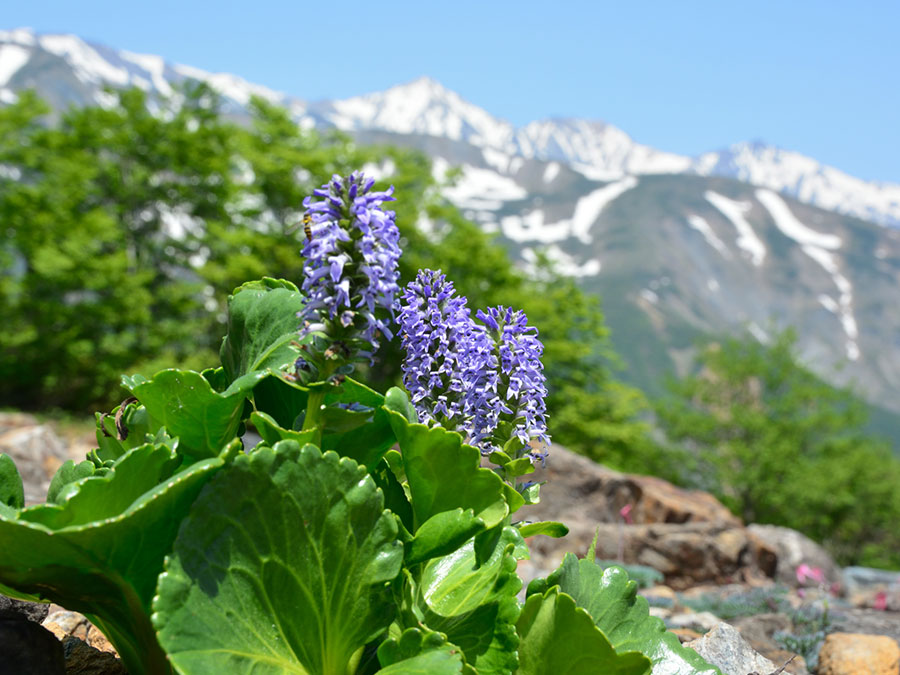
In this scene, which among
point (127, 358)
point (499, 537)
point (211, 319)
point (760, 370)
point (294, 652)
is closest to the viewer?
point (294, 652)

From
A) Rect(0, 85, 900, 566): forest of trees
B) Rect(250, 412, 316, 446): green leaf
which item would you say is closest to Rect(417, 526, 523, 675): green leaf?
Rect(250, 412, 316, 446): green leaf

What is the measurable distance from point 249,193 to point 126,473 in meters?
28.9

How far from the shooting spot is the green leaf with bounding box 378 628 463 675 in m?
2.04

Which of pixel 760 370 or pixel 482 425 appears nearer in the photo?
pixel 482 425

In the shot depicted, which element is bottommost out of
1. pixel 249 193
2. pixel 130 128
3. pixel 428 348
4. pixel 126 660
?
pixel 126 660

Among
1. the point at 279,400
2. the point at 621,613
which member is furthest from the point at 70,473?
the point at 621,613

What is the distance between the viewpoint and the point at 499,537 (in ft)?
7.89

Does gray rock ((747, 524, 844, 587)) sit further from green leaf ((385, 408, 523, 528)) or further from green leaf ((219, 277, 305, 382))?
green leaf ((219, 277, 305, 382))

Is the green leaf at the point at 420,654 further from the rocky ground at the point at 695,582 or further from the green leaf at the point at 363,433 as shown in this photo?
the rocky ground at the point at 695,582

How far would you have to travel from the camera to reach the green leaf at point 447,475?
2258mm

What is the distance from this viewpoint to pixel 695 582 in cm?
1095

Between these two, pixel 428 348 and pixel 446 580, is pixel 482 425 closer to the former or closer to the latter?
pixel 428 348

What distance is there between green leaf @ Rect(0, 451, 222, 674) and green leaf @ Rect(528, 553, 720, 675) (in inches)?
46.7

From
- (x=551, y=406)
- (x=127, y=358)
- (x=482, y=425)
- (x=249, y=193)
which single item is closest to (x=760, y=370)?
(x=551, y=406)
